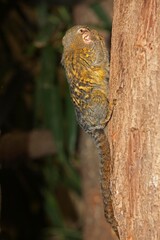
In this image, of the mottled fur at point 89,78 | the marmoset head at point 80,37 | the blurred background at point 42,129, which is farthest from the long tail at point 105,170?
the blurred background at point 42,129

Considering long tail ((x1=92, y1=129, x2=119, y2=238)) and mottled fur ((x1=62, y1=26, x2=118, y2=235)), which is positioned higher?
mottled fur ((x1=62, y1=26, x2=118, y2=235))

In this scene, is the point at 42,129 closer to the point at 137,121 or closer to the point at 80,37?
the point at 80,37

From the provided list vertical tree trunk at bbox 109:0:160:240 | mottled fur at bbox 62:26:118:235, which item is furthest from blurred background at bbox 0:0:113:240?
vertical tree trunk at bbox 109:0:160:240

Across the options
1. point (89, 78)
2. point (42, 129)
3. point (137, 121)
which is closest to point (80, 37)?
point (89, 78)

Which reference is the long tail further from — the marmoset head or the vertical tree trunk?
the marmoset head

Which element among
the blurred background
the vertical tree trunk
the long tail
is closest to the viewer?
the vertical tree trunk

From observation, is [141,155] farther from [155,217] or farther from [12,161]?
[12,161]

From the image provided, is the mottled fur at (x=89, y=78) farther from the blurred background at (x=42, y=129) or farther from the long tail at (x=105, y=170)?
the blurred background at (x=42, y=129)
